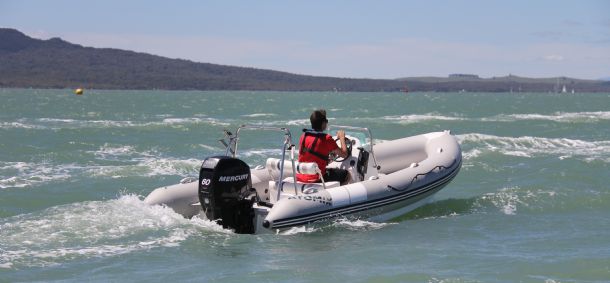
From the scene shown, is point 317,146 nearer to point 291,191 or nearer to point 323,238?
point 291,191

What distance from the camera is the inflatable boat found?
9.08 metres

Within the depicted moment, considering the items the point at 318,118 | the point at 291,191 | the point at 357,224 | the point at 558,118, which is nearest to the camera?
the point at 318,118

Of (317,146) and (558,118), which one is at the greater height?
(317,146)

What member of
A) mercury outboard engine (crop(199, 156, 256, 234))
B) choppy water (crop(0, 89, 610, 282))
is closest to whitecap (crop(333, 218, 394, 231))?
choppy water (crop(0, 89, 610, 282))

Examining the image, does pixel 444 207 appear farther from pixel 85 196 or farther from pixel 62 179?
pixel 62 179

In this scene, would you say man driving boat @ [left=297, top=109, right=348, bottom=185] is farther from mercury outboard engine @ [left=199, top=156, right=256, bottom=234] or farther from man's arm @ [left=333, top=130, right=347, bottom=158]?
mercury outboard engine @ [left=199, top=156, right=256, bottom=234]

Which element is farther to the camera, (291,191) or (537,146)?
(537,146)

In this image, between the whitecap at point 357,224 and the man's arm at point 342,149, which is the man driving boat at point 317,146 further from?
the whitecap at point 357,224

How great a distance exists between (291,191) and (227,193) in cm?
86

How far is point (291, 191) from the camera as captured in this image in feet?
31.7

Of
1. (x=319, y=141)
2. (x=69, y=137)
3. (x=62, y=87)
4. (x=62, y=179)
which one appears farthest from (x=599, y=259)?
(x=62, y=87)

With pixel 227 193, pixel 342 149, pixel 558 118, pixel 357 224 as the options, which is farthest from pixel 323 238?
pixel 558 118

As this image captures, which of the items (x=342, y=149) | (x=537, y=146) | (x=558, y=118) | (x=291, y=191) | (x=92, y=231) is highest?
(x=342, y=149)

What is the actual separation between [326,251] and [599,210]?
15.3 ft
